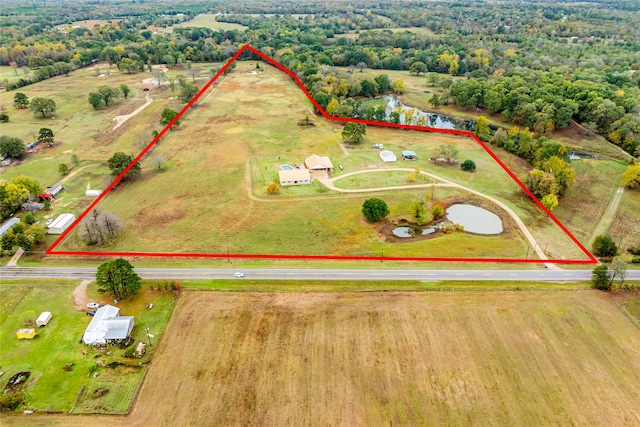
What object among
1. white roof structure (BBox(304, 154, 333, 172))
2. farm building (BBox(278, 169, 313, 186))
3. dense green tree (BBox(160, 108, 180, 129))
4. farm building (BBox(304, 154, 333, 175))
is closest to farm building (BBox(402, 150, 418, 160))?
white roof structure (BBox(304, 154, 333, 172))

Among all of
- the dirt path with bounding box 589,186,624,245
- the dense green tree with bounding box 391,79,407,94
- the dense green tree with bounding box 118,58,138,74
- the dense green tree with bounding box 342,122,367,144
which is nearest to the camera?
the dirt path with bounding box 589,186,624,245

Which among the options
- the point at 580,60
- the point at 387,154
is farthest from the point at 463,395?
the point at 580,60

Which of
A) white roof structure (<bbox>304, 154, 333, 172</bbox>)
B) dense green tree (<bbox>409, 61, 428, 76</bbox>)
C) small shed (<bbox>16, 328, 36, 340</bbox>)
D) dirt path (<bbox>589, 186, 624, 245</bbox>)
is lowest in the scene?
small shed (<bbox>16, 328, 36, 340</bbox>)

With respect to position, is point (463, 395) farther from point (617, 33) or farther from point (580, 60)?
point (617, 33)

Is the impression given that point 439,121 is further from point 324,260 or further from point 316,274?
point 316,274

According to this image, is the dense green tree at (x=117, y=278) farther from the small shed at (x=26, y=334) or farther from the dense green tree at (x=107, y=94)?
the dense green tree at (x=107, y=94)

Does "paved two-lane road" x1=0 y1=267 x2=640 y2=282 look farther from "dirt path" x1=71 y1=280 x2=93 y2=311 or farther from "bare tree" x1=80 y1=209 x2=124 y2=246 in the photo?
"bare tree" x1=80 y1=209 x2=124 y2=246

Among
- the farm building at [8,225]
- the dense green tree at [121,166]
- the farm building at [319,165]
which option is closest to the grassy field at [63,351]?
the farm building at [8,225]
